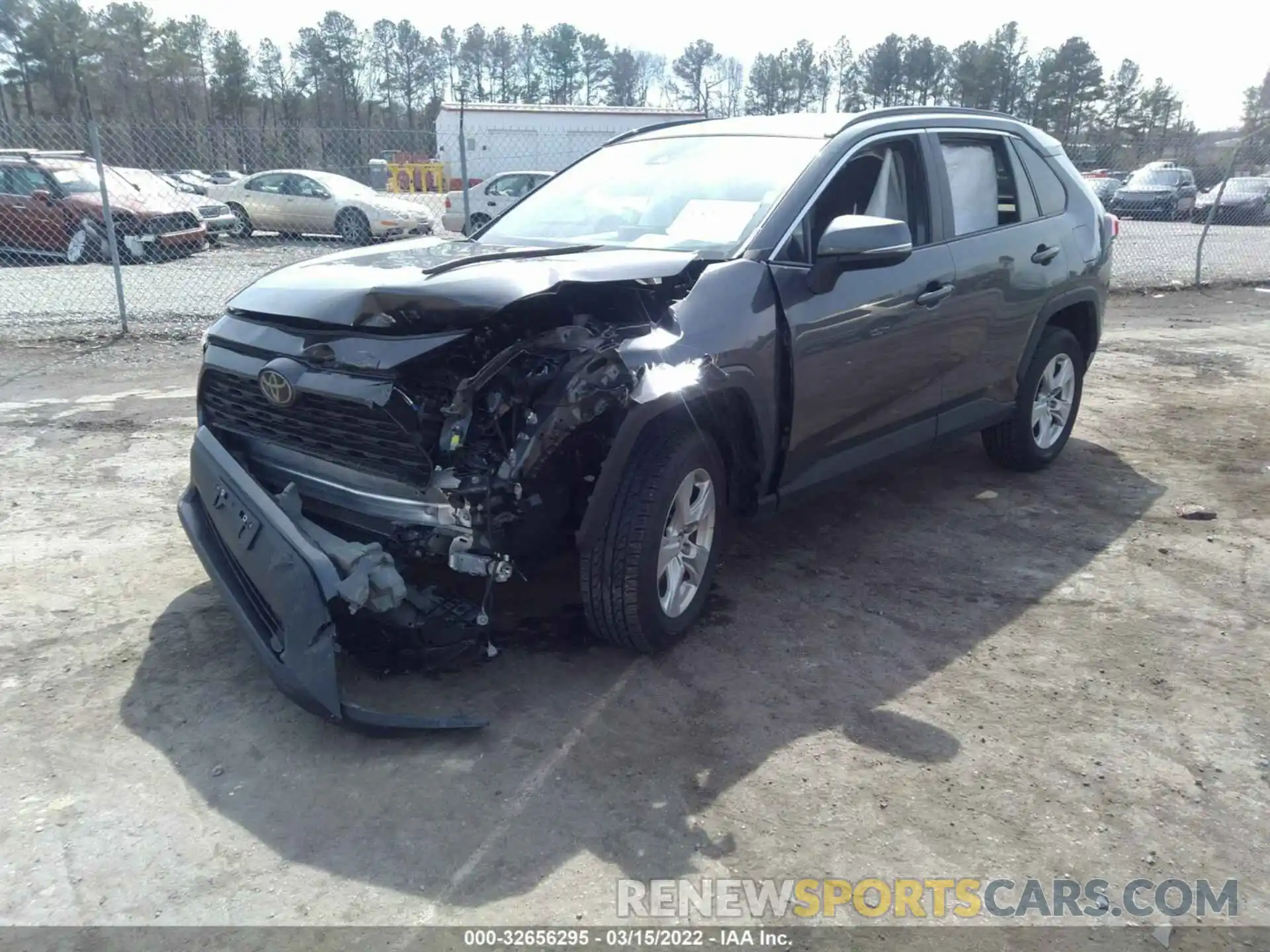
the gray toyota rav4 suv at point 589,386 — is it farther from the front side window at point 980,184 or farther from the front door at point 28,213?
the front door at point 28,213

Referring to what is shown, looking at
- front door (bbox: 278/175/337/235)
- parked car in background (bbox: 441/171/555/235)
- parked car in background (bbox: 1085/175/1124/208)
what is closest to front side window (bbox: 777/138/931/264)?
parked car in background (bbox: 441/171/555/235)

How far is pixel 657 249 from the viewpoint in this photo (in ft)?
12.3

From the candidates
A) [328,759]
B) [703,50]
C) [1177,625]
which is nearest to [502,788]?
[328,759]

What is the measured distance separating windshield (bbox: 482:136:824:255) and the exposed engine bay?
74 cm

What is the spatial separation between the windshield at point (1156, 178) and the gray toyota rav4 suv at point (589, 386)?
22622mm

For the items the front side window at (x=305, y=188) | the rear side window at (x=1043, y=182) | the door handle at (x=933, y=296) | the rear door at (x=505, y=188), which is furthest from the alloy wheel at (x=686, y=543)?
the front side window at (x=305, y=188)

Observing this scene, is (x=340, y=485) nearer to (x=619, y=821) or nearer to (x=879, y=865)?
(x=619, y=821)

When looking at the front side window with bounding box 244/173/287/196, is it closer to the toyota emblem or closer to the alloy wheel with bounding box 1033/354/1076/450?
the alloy wheel with bounding box 1033/354/1076/450

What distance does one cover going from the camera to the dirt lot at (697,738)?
2.48m

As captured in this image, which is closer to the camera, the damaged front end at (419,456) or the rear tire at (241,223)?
the damaged front end at (419,456)

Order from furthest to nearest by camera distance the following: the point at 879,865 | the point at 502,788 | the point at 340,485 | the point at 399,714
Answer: the point at 340,485
the point at 399,714
the point at 502,788
the point at 879,865

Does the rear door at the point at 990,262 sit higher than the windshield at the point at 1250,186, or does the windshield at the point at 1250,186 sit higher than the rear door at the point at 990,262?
the windshield at the point at 1250,186

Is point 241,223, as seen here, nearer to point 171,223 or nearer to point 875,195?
point 171,223

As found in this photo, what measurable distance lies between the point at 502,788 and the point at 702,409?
4.79 ft
